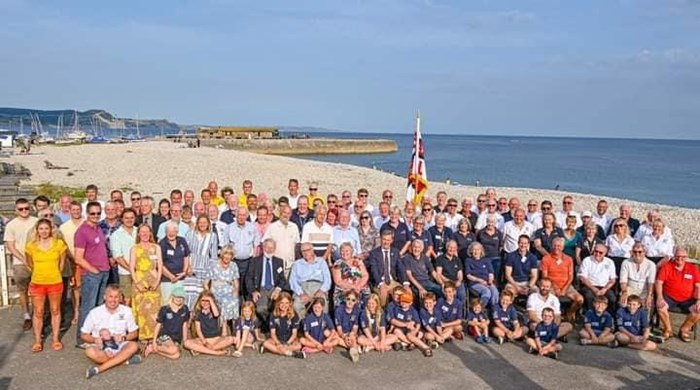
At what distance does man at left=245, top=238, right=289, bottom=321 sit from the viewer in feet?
28.2

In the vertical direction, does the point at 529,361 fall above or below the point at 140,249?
below

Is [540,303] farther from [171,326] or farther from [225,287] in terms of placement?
[171,326]

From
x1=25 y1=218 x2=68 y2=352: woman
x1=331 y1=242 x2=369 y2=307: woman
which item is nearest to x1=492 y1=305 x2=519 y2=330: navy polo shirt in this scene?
x1=331 y1=242 x2=369 y2=307: woman

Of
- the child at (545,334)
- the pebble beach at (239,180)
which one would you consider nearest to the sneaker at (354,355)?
the child at (545,334)

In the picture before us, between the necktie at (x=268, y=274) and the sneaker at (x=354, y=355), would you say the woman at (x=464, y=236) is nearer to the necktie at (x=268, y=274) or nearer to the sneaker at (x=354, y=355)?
the sneaker at (x=354, y=355)

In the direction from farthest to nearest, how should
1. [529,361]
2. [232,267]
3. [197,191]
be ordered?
[197,191], [232,267], [529,361]

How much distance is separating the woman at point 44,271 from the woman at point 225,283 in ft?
5.95

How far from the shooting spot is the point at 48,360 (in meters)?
7.39

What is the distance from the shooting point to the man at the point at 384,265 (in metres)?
9.12

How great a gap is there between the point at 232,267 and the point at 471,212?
4.73 m

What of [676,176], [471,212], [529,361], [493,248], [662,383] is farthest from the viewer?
[676,176]

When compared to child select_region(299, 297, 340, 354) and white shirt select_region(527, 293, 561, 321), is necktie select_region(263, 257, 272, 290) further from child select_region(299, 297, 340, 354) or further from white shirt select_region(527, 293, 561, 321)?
white shirt select_region(527, 293, 561, 321)

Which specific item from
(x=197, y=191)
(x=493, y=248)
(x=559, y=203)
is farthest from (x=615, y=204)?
(x=493, y=248)

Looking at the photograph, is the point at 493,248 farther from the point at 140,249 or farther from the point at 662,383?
the point at 140,249
